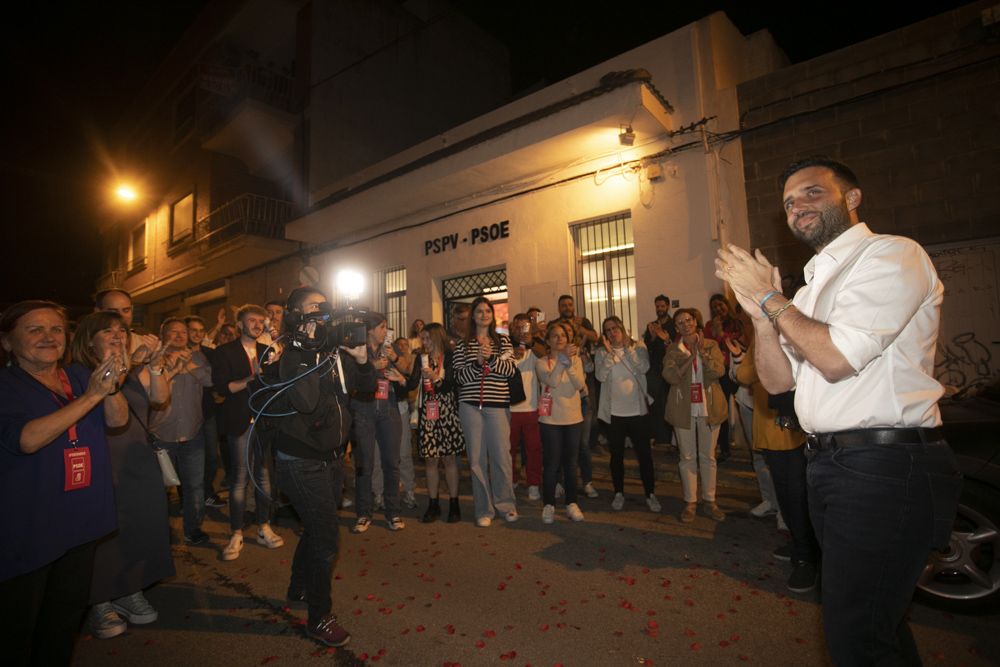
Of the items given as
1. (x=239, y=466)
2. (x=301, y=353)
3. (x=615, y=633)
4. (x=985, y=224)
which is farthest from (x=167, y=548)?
(x=985, y=224)

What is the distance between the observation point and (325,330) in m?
3.09

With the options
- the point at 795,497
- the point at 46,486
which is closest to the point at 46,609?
the point at 46,486

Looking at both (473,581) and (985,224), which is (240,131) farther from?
(985,224)

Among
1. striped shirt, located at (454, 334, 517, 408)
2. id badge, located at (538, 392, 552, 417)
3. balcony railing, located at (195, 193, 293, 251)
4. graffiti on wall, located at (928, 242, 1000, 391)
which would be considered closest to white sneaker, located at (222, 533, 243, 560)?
striped shirt, located at (454, 334, 517, 408)

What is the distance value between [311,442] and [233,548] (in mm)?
2414

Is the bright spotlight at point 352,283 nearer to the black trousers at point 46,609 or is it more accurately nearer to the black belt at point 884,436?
the black trousers at point 46,609

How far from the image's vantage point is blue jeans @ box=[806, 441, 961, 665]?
1.62 metres

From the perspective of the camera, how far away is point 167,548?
3.69 meters

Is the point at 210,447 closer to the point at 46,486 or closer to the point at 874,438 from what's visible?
the point at 46,486

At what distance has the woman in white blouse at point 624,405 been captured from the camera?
5.64 meters

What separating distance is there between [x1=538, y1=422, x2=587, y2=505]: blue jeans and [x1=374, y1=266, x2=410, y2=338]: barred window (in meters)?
8.05

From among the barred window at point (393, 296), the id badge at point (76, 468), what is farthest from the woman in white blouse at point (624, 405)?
the barred window at point (393, 296)

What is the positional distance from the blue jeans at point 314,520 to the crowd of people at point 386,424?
12 mm

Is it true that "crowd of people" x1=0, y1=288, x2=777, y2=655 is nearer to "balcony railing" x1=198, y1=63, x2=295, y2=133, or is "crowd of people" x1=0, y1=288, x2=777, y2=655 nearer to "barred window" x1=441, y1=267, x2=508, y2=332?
"barred window" x1=441, y1=267, x2=508, y2=332
